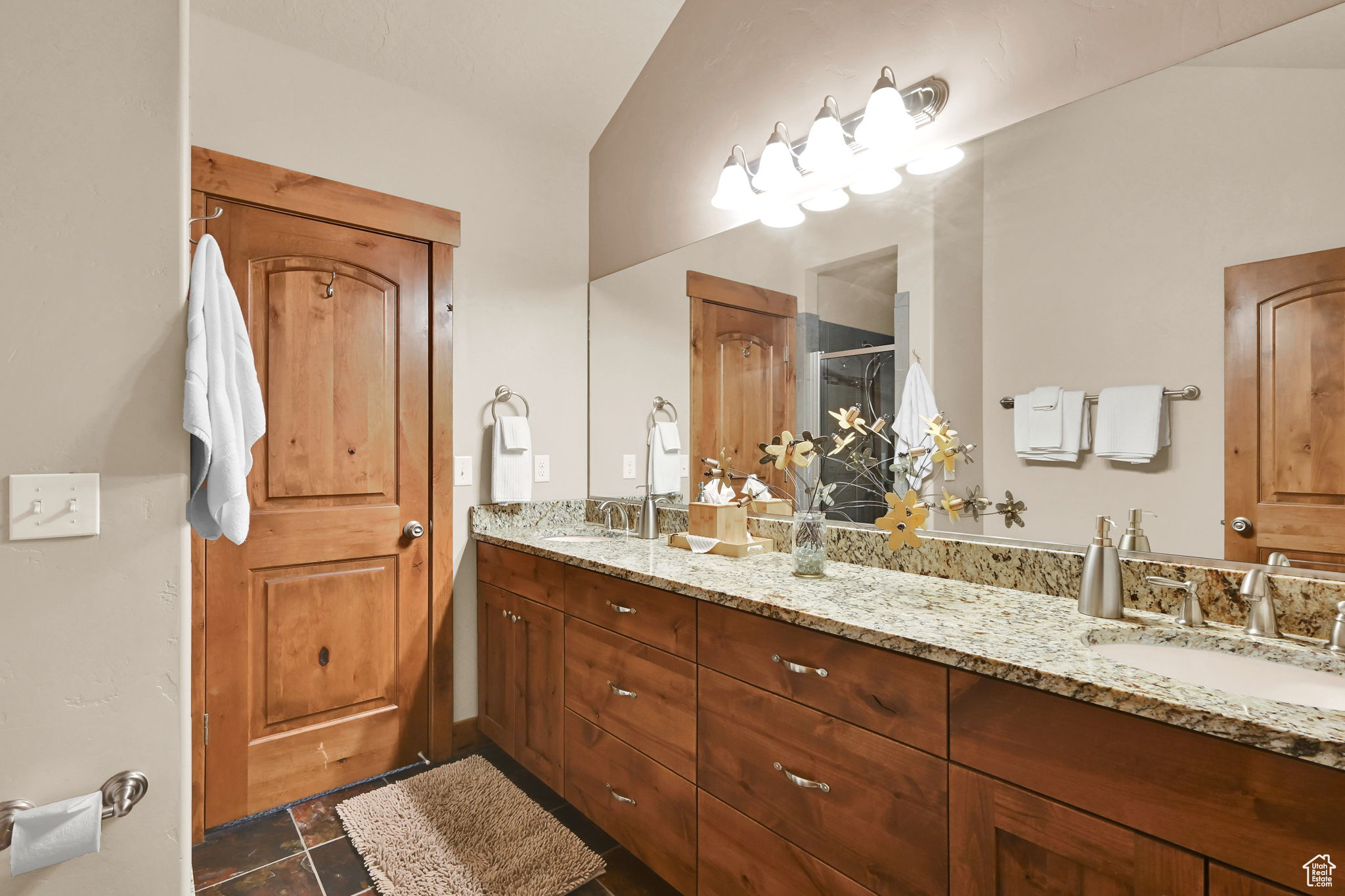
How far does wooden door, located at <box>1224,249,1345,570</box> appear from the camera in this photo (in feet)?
3.57

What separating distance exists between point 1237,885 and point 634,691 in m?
1.22

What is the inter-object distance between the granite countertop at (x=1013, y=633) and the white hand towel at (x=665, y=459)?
2.10 feet

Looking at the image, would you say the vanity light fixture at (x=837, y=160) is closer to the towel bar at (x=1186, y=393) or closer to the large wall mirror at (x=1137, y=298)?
the large wall mirror at (x=1137, y=298)

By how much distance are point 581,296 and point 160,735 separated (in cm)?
220

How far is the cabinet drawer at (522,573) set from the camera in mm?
2041

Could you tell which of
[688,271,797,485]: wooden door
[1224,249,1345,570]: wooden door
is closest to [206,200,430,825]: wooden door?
[688,271,797,485]: wooden door

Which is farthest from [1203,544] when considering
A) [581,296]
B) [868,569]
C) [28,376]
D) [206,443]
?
[581,296]

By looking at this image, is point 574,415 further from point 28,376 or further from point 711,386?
point 28,376

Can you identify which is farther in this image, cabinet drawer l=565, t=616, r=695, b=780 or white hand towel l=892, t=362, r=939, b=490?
white hand towel l=892, t=362, r=939, b=490

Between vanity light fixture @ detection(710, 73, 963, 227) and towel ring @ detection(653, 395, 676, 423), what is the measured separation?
771 mm

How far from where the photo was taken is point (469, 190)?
2531 mm

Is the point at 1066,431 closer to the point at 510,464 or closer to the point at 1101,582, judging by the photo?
the point at 1101,582

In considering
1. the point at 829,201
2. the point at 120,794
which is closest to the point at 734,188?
the point at 829,201

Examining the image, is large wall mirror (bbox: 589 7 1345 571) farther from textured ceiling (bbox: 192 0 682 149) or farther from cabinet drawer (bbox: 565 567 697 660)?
textured ceiling (bbox: 192 0 682 149)
